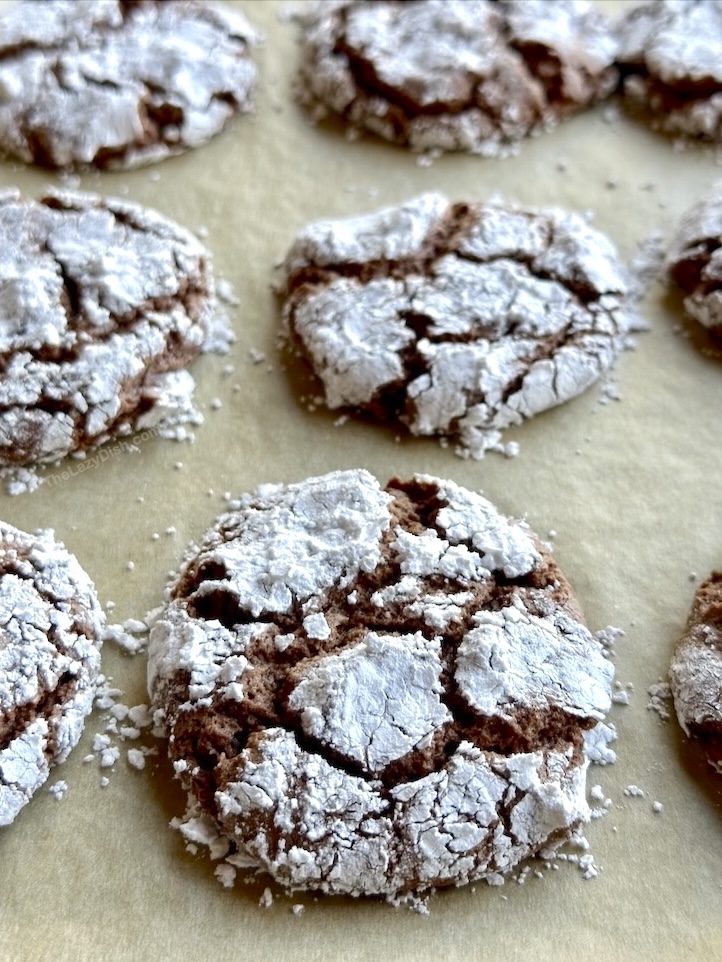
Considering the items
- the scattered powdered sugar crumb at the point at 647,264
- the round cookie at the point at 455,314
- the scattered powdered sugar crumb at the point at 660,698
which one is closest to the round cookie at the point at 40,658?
the round cookie at the point at 455,314

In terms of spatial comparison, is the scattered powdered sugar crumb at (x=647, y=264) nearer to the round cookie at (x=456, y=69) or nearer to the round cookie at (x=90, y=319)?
the round cookie at (x=456, y=69)

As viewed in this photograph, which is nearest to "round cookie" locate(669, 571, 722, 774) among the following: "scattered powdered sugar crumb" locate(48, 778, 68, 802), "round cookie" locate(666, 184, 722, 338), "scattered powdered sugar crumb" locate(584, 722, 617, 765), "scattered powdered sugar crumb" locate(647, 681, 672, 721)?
"scattered powdered sugar crumb" locate(647, 681, 672, 721)

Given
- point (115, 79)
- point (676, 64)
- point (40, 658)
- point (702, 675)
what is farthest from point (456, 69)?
point (40, 658)

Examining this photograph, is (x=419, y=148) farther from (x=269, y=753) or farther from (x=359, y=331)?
(x=269, y=753)

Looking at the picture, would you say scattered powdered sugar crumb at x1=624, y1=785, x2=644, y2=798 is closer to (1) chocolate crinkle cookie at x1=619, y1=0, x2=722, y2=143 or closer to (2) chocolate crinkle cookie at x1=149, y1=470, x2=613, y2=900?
(2) chocolate crinkle cookie at x1=149, y1=470, x2=613, y2=900

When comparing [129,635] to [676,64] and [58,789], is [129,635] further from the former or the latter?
[676,64]

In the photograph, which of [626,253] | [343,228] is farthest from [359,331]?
[626,253]
